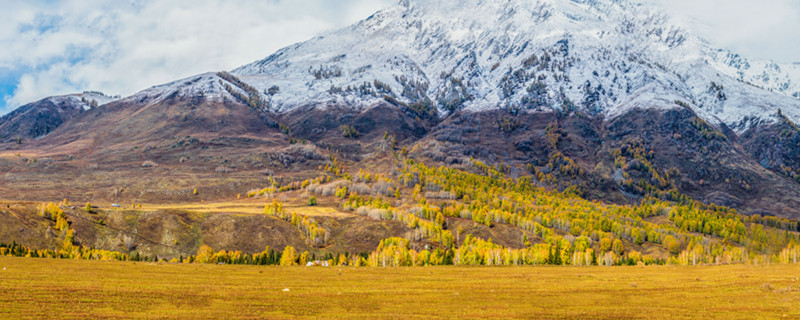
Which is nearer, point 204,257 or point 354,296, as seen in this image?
point 354,296

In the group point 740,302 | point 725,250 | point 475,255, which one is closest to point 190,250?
point 475,255

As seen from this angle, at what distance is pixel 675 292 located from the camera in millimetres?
64875

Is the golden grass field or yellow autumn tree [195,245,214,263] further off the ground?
the golden grass field

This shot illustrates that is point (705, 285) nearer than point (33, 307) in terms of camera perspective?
No

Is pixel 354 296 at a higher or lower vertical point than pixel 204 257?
higher

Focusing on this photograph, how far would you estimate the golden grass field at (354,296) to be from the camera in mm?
46594

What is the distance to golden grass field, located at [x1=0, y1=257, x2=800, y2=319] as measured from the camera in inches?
1834

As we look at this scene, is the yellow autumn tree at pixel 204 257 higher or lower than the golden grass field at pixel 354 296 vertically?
lower

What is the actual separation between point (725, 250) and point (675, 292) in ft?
522

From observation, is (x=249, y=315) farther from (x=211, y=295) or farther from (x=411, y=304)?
(x=411, y=304)

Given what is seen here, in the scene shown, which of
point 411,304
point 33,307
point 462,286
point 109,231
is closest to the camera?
point 33,307

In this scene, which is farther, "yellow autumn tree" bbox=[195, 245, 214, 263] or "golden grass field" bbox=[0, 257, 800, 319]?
"yellow autumn tree" bbox=[195, 245, 214, 263]

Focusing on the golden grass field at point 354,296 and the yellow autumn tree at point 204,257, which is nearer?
the golden grass field at point 354,296

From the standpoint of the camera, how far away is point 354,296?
5750 centimetres
